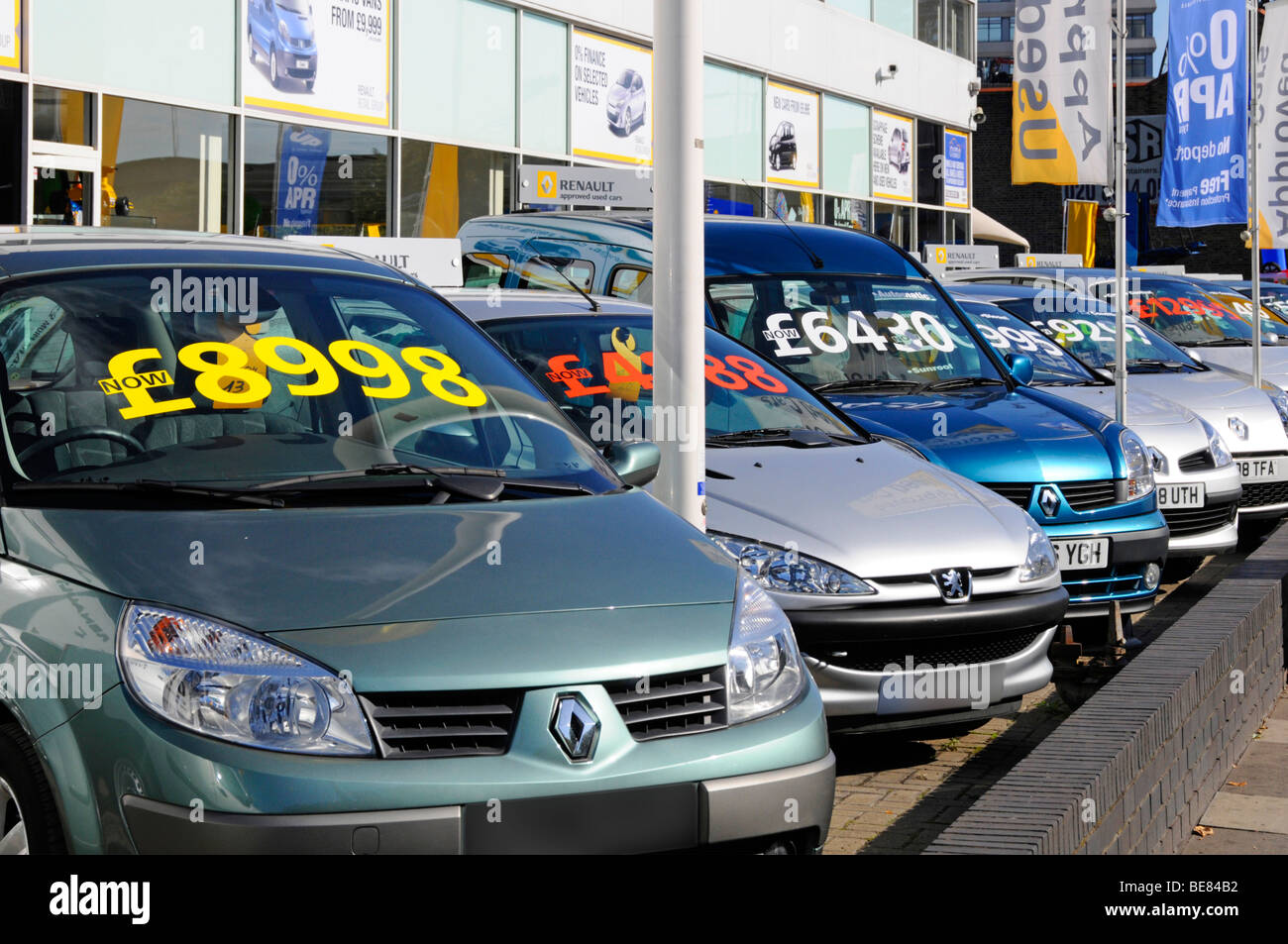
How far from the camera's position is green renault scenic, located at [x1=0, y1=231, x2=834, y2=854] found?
9.82 ft

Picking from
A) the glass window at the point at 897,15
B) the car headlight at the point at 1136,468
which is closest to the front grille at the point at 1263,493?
the car headlight at the point at 1136,468

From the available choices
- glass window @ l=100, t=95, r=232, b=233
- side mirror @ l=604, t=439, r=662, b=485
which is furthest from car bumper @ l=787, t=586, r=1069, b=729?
glass window @ l=100, t=95, r=232, b=233

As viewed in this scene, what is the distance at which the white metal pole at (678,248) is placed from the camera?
483 centimetres

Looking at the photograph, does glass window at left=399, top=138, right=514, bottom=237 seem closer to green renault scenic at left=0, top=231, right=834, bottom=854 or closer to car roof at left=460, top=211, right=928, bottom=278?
car roof at left=460, top=211, right=928, bottom=278

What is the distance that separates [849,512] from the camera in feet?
18.1

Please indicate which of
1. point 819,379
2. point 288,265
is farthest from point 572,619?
point 819,379

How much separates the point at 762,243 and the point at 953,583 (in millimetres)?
3382

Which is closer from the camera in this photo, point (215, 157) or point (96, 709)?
point (96, 709)

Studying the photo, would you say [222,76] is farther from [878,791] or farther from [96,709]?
[96,709]

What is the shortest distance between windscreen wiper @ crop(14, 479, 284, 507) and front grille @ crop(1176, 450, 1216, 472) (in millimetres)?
6667

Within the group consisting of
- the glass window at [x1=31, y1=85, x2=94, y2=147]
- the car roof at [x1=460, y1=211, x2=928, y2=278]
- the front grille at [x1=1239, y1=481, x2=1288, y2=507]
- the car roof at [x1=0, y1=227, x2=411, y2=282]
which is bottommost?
the front grille at [x1=1239, y1=481, x2=1288, y2=507]

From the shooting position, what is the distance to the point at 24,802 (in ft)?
10.2

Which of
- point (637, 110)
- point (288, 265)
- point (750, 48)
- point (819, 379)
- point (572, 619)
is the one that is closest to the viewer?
point (572, 619)
